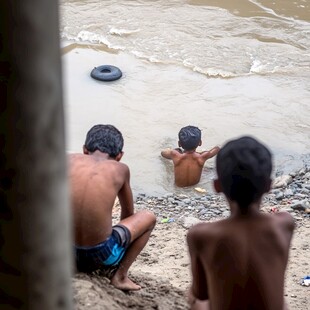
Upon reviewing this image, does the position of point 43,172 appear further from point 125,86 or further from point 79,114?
point 125,86

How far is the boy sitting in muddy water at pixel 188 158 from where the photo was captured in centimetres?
667

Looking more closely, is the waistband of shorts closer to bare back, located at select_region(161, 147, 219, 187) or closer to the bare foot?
the bare foot

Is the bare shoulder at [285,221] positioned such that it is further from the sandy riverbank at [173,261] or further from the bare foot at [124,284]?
the bare foot at [124,284]

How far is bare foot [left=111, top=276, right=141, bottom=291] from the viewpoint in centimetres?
388

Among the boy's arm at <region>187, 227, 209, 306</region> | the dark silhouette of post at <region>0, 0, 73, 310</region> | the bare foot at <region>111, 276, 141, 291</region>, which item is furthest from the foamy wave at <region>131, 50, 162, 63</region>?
the dark silhouette of post at <region>0, 0, 73, 310</region>

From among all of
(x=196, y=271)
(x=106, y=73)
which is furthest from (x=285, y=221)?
(x=106, y=73)

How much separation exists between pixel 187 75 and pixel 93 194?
5.97 metres

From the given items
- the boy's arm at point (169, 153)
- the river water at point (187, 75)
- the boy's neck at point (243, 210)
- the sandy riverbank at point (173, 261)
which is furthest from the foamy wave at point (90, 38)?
the boy's neck at point (243, 210)

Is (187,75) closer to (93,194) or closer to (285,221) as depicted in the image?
(93,194)

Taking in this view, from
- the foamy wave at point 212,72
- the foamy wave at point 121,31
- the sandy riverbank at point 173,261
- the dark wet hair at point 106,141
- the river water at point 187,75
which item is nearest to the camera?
the sandy riverbank at point 173,261

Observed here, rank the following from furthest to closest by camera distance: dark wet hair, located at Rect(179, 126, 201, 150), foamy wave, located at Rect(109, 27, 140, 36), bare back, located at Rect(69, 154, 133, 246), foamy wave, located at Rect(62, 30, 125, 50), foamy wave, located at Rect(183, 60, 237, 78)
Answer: foamy wave, located at Rect(109, 27, 140, 36)
foamy wave, located at Rect(62, 30, 125, 50)
foamy wave, located at Rect(183, 60, 237, 78)
dark wet hair, located at Rect(179, 126, 201, 150)
bare back, located at Rect(69, 154, 133, 246)

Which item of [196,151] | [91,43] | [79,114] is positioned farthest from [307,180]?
[91,43]

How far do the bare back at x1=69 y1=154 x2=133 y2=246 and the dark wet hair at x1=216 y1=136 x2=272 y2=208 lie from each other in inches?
41.9

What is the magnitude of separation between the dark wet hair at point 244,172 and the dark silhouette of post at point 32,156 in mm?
1619
